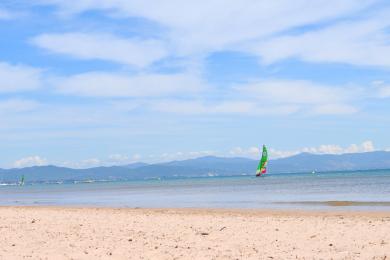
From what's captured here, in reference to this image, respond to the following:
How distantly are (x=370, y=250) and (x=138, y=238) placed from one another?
5.89 meters

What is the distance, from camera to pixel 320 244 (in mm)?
13188

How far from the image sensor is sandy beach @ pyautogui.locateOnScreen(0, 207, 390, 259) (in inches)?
477

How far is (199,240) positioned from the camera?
14328mm

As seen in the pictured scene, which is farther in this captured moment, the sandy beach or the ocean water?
the ocean water

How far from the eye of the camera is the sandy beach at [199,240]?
12109 millimetres

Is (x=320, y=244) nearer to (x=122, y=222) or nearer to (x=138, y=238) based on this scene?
(x=138, y=238)

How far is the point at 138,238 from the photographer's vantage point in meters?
14.8

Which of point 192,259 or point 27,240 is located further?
point 27,240

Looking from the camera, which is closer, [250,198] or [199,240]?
[199,240]

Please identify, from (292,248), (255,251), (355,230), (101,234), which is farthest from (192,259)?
(355,230)

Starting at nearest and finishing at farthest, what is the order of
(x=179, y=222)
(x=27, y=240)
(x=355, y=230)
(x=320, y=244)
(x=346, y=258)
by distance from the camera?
(x=346, y=258), (x=320, y=244), (x=27, y=240), (x=355, y=230), (x=179, y=222)

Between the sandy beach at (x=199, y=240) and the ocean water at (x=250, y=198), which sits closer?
the sandy beach at (x=199, y=240)

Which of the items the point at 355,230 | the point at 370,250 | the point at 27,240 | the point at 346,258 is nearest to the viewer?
the point at 346,258

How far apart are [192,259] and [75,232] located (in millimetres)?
5660
